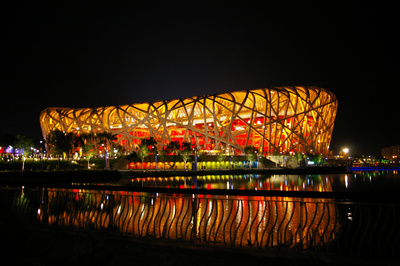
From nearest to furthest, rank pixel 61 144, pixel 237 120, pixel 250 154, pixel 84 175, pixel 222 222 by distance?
pixel 222 222, pixel 84 175, pixel 61 144, pixel 250 154, pixel 237 120

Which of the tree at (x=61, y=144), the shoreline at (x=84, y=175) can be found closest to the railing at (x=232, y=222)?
the shoreline at (x=84, y=175)

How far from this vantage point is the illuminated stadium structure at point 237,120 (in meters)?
69.8

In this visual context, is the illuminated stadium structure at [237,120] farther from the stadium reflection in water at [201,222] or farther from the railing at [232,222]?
the railing at [232,222]

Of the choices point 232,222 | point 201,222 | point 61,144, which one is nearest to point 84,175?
point 61,144

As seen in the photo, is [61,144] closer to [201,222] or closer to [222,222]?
[222,222]

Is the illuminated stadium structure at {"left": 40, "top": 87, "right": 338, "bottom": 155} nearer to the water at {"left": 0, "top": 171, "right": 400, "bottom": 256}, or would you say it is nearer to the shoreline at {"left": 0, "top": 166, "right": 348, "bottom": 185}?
the shoreline at {"left": 0, "top": 166, "right": 348, "bottom": 185}

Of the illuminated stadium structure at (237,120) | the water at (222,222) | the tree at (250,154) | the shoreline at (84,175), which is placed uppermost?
the illuminated stadium structure at (237,120)

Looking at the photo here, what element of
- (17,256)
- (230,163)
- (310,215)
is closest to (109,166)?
(230,163)

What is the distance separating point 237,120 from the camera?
77562mm

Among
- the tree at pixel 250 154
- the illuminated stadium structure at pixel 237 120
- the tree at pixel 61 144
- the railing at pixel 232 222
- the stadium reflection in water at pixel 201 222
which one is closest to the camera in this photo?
the railing at pixel 232 222

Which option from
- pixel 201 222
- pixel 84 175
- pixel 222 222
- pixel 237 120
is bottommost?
pixel 222 222

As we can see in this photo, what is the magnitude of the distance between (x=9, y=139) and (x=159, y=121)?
3306cm

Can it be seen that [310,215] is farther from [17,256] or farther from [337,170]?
[337,170]

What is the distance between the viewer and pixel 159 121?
7938cm
